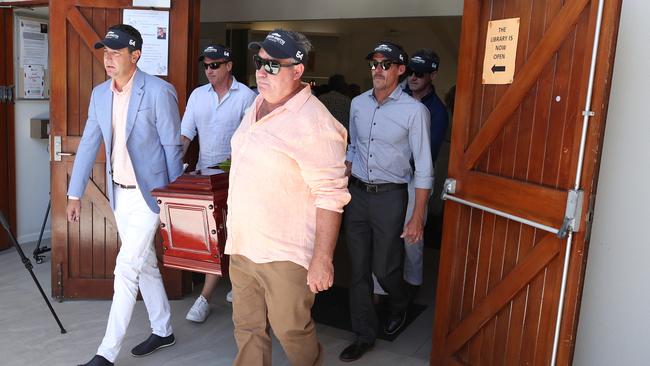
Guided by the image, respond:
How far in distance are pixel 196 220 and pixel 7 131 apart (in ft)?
→ 10.4

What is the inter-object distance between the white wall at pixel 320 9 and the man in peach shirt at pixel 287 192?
2.60 metres

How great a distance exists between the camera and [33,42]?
5.00 meters

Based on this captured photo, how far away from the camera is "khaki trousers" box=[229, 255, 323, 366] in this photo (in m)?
2.33

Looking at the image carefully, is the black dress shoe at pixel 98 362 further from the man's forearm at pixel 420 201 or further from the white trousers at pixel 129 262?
the man's forearm at pixel 420 201

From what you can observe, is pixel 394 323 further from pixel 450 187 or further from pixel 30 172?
pixel 30 172

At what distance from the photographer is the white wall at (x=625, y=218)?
243cm

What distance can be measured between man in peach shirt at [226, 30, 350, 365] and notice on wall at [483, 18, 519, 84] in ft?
2.72

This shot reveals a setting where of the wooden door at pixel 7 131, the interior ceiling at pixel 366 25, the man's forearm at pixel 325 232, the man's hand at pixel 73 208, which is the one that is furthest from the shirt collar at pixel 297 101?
the interior ceiling at pixel 366 25

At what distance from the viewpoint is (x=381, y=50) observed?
3123 millimetres

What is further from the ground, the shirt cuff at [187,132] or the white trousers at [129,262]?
the shirt cuff at [187,132]

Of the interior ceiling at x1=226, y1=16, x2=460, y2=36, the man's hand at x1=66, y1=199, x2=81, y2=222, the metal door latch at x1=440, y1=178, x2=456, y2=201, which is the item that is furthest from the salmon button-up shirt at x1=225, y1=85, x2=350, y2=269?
the interior ceiling at x1=226, y1=16, x2=460, y2=36

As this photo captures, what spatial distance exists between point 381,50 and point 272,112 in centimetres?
110

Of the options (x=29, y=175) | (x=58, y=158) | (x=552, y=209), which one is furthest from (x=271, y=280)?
(x=29, y=175)

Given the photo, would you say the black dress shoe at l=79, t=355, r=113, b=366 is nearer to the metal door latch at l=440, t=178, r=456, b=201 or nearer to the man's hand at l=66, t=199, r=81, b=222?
the man's hand at l=66, t=199, r=81, b=222
